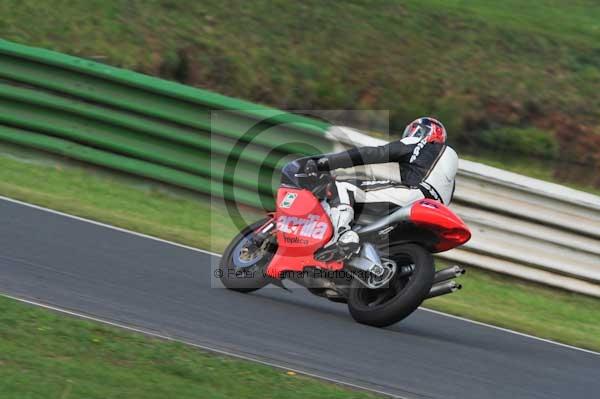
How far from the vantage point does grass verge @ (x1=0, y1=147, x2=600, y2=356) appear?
9.10m

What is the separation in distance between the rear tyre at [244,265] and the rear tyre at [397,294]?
2.26 ft

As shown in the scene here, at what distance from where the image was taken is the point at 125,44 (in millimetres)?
15266

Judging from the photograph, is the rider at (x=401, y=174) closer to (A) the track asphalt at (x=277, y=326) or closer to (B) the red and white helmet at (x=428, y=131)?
(B) the red and white helmet at (x=428, y=131)

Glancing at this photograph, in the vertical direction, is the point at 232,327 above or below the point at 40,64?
below

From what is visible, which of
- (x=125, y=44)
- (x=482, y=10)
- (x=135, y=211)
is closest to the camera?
(x=135, y=211)

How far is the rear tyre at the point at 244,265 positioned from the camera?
780cm

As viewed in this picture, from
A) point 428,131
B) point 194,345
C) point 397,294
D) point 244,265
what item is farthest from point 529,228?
point 194,345

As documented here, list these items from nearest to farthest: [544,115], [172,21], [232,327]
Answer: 1. [232,327]
2. [172,21]
3. [544,115]

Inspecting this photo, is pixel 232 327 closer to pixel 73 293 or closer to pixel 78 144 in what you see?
pixel 73 293

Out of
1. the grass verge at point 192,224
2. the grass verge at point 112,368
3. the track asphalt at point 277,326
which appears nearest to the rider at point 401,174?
the track asphalt at point 277,326

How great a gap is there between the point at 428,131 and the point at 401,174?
1.16ft

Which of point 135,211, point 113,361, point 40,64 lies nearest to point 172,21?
point 40,64

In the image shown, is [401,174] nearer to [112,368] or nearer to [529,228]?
[112,368]

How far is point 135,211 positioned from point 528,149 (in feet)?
27.9
